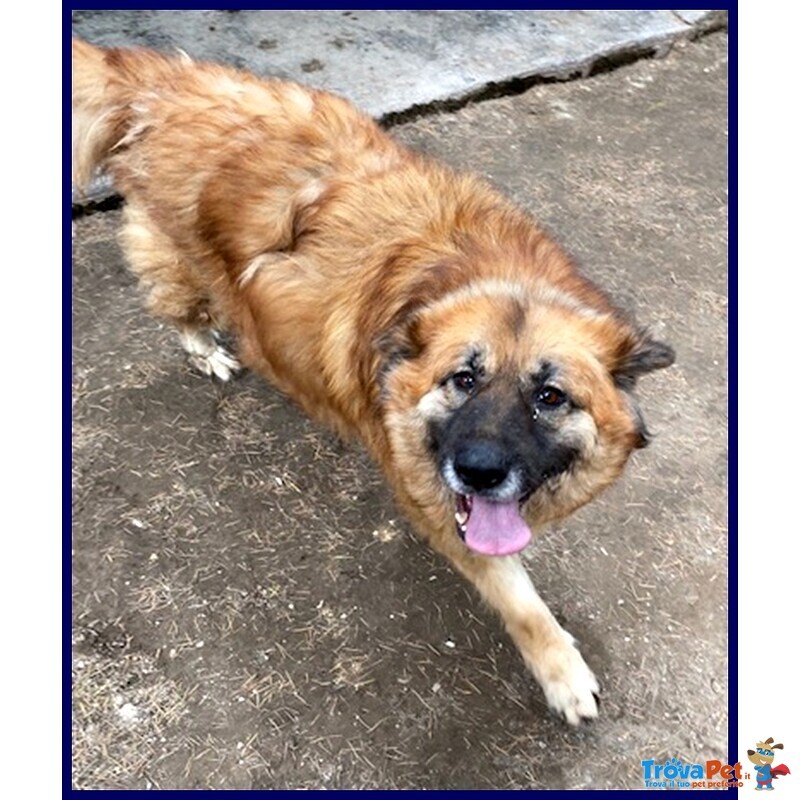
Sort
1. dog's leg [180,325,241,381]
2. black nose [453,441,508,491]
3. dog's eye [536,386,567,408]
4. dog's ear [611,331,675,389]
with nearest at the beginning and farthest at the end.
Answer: black nose [453,441,508,491]
dog's eye [536,386,567,408]
dog's ear [611,331,675,389]
dog's leg [180,325,241,381]

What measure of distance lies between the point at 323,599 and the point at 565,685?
1079 mm

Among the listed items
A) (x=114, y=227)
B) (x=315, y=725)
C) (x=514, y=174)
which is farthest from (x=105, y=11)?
(x=315, y=725)

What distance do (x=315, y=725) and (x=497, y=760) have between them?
2.35 ft

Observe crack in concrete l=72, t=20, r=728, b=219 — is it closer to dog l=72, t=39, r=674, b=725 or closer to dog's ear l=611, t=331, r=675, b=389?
dog l=72, t=39, r=674, b=725

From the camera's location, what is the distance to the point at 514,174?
5.87 meters

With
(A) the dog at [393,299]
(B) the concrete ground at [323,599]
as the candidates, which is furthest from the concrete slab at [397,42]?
(A) the dog at [393,299]

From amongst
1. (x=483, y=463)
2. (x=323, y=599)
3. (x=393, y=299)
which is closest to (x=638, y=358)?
(x=483, y=463)

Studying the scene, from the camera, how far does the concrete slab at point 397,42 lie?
5.96m

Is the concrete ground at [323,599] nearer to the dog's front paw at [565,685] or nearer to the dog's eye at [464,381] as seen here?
the dog's front paw at [565,685]

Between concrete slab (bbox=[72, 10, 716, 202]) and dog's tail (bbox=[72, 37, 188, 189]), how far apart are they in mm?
2227

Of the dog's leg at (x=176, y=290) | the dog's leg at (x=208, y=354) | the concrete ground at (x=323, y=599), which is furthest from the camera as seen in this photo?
the dog's leg at (x=208, y=354)

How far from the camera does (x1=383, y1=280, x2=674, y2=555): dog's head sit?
8.66 feet
